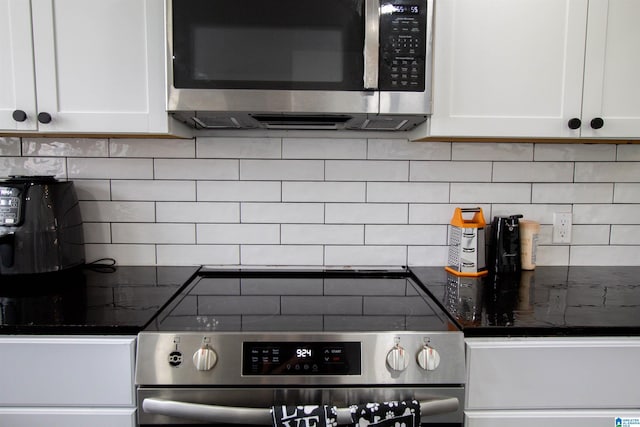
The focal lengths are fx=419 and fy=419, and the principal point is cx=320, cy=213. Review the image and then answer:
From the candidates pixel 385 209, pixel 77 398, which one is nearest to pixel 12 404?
pixel 77 398

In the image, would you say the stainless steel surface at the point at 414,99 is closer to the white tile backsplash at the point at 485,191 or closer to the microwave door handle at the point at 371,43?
the microwave door handle at the point at 371,43

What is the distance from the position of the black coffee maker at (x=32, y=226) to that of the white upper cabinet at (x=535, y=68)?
121 centimetres

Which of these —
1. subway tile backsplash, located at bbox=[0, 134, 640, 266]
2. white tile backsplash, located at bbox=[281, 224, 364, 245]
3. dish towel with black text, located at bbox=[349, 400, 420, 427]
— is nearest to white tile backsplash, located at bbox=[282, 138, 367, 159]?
subway tile backsplash, located at bbox=[0, 134, 640, 266]

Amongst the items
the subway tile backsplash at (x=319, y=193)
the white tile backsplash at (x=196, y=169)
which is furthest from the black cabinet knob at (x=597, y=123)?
the white tile backsplash at (x=196, y=169)

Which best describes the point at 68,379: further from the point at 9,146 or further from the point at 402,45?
the point at 402,45

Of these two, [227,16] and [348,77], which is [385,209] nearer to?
[348,77]

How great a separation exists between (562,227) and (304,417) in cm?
123

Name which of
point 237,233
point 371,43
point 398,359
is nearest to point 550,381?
point 398,359

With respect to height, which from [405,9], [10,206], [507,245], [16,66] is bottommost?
[507,245]

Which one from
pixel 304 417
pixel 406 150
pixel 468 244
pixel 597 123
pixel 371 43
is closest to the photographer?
pixel 304 417

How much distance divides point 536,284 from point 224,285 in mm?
1033

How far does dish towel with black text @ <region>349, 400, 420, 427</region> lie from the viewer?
35.8 inches

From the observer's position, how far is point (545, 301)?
3.96 ft

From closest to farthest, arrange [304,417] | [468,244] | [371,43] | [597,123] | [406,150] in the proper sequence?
1. [304,417]
2. [371,43]
3. [597,123]
4. [468,244]
5. [406,150]
